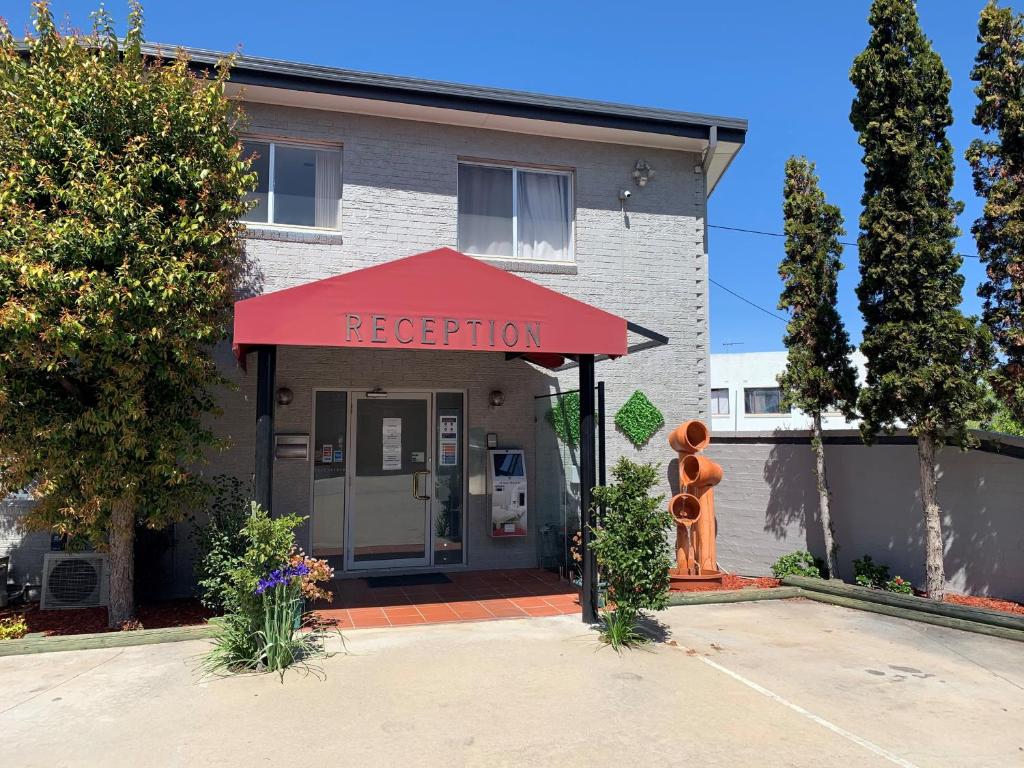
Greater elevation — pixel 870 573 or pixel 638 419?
pixel 638 419

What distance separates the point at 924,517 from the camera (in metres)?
7.72

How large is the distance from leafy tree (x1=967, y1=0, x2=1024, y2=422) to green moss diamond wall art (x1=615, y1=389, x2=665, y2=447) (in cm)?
389

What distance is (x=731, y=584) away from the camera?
9094 mm

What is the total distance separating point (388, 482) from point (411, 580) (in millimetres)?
1258

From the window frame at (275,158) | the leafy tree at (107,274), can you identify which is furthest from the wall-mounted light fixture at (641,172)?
the leafy tree at (107,274)

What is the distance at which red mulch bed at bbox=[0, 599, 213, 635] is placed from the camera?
6.58 metres

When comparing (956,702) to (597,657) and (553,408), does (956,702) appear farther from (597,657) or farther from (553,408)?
(553,408)

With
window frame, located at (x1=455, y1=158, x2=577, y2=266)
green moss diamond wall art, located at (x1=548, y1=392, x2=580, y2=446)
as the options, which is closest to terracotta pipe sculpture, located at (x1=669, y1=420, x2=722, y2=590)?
green moss diamond wall art, located at (x1=548, y1=392, x2=580, y2=446)

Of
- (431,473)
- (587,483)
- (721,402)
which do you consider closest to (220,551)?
(431,473)

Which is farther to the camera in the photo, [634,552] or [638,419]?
[638,419]

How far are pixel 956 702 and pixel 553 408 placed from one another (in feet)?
17.6

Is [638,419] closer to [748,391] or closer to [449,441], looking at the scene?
[449,441]

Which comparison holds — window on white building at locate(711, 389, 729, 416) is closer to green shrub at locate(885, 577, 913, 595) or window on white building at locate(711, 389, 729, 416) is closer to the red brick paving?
green shrub at locate(885, 577, 913, 595)

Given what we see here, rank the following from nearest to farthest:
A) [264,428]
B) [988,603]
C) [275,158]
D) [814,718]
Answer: [814,718] → [264,428] → [988,603] → [275,158]
